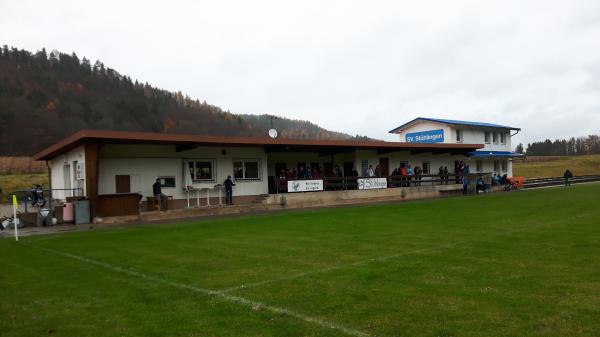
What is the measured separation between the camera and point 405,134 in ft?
147

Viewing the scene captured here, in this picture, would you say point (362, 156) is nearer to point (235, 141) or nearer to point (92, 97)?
point (235, 141)

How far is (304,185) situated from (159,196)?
869 cm

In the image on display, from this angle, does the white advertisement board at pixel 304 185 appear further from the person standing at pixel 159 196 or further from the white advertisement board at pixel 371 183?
the person standing at pixel 159 196

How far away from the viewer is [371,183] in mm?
29453

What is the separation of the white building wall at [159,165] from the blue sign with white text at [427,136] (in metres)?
21.6

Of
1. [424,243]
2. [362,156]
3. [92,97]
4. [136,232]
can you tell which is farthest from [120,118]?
[424,243]

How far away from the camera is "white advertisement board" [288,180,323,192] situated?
2603 centimetres

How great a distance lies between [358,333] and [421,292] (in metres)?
1.76

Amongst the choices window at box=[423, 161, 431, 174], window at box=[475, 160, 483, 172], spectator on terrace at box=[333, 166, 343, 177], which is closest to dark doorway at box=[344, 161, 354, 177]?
spectator on terrace at box=[333, 166, 343, 177]

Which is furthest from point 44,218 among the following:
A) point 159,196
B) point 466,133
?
point 466,133

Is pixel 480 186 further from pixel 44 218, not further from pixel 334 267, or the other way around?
pixel 334 267

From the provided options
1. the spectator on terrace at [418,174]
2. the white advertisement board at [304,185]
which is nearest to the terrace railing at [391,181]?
the spectator on terrace at [418,174]

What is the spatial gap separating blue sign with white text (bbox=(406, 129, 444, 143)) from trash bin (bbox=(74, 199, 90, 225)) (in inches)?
1213

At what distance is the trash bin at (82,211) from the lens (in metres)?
19.0
